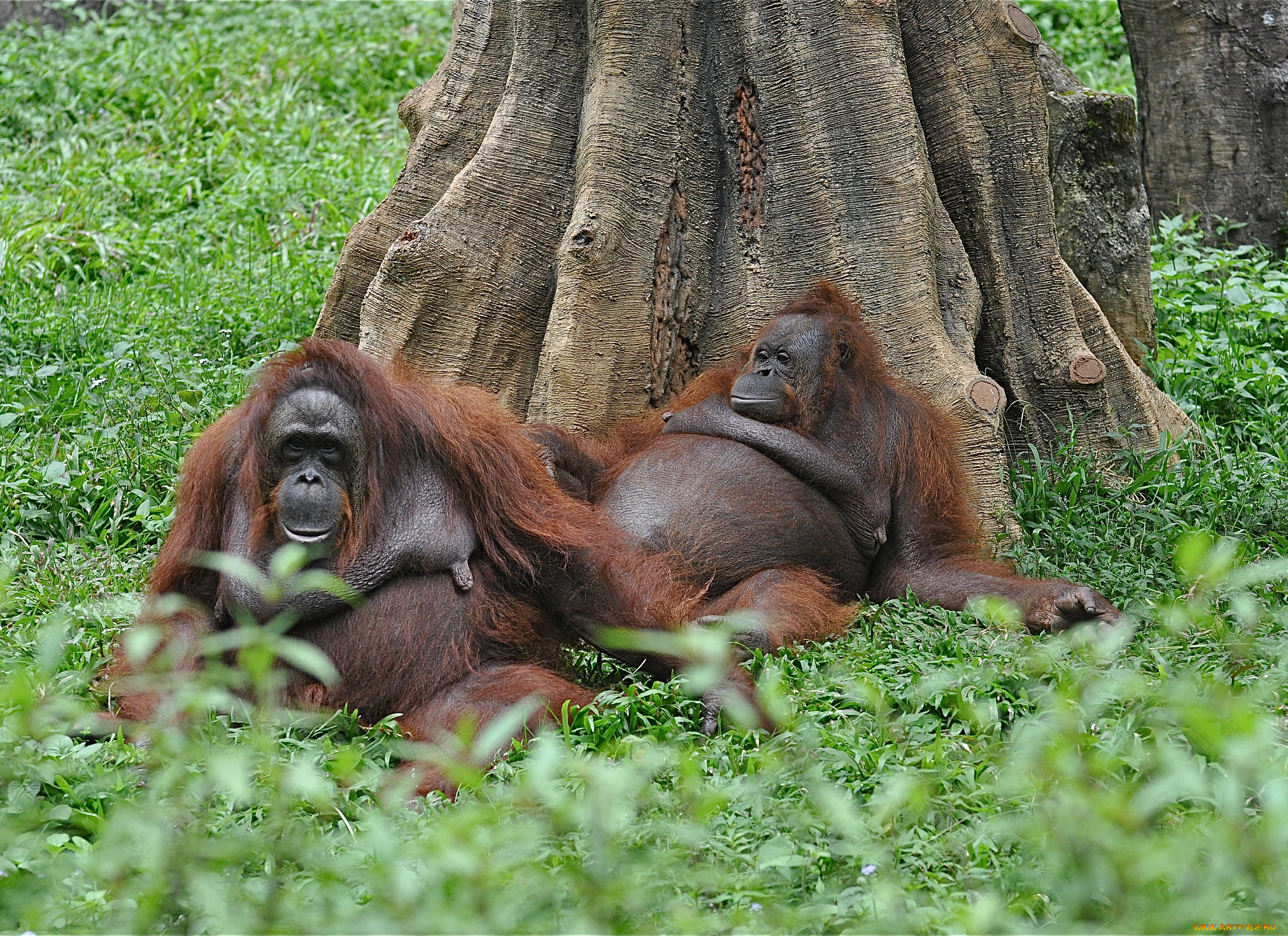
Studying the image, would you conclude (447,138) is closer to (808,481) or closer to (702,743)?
(808,481)

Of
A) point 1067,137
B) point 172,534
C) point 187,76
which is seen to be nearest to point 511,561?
point 172,534

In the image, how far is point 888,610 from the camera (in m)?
3.65

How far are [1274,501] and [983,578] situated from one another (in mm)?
1032

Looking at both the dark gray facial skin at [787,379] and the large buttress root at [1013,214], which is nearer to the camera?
the dark gray facial skin at [787,379]

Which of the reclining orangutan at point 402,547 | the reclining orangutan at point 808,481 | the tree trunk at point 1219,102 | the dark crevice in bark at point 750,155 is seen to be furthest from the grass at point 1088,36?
the reclining orangutan at point 402,547

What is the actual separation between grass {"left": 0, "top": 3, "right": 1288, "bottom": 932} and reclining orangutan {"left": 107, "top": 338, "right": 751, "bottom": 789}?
16 cm

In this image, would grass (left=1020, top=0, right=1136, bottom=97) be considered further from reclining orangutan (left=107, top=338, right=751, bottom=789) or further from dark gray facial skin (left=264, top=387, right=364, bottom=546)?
dark gray facial skin (left=264, top=387, right=364, bottom=546)

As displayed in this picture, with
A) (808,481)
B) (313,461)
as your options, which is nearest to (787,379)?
(808,481)

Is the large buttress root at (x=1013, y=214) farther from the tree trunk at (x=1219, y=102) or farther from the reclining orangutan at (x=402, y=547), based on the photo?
the tree trunk at (x=1219, y=102)

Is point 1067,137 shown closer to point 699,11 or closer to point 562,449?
point 699,11

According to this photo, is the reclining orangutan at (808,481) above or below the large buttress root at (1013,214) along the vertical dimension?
below

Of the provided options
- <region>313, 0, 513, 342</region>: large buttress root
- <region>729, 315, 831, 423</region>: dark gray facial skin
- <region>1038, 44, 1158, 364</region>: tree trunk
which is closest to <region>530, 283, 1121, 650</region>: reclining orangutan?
<region>729, 315, 831, 423</region>: dark gray facial skin

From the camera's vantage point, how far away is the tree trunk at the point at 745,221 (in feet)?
13.4

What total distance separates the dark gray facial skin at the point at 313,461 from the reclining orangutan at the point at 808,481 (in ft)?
2.55
